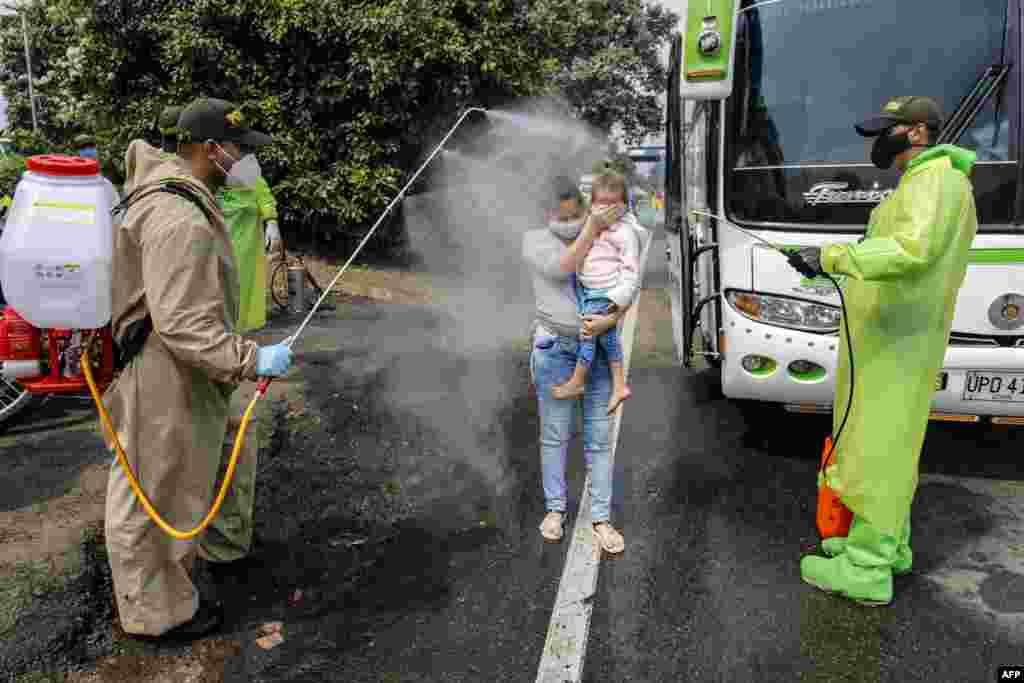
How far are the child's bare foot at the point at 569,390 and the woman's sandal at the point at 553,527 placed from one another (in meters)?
0.65

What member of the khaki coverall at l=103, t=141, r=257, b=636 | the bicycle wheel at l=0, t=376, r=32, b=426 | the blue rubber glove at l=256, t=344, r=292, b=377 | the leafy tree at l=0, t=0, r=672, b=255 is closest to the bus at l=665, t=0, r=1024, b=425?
the blue rubber glove at l=256, t=344, r=292, b=377

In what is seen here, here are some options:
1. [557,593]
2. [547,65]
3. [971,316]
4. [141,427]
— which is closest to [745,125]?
[971,316]

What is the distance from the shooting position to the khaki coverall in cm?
275

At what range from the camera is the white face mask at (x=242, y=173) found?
323cm

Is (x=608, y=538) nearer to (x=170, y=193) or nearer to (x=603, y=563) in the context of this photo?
(x=603, y=563)

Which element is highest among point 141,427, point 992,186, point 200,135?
point 200,135

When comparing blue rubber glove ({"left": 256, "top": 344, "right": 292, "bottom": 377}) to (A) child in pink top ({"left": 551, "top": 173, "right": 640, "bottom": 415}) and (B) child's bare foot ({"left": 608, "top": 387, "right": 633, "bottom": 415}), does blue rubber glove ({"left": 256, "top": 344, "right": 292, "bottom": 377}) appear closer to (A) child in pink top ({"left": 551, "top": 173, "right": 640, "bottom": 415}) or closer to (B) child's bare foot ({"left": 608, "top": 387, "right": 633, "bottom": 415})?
(A) child in pink top ({"left": 551, "top": 173, "right": 640, "bottom": 415})

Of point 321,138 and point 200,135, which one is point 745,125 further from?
point 321,138

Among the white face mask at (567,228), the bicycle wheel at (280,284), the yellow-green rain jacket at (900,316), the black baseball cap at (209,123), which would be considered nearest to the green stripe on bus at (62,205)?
the black baseball cap at (209,123)

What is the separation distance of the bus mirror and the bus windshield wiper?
1190 millimetres

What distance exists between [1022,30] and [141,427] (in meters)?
4.66

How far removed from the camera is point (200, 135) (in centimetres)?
306

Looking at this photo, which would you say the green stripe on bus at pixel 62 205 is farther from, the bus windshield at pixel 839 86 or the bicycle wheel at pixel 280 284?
the bicycle wheel at pixel 280 284

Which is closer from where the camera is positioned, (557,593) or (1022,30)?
(557,593)
